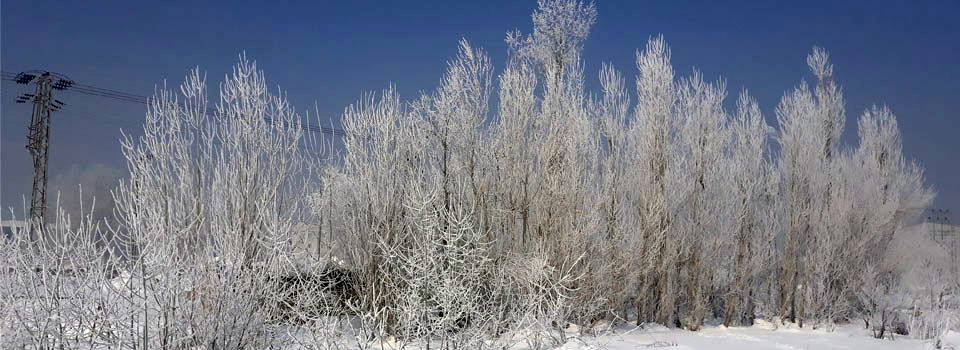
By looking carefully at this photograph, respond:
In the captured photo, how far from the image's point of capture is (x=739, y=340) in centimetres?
1152

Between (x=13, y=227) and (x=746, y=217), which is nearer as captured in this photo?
(x=13, y=227)

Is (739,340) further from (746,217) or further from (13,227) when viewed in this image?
(13,227)

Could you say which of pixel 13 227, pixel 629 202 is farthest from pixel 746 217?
pixel 13 227

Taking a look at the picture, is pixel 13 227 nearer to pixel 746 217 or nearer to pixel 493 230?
pixel 493 230

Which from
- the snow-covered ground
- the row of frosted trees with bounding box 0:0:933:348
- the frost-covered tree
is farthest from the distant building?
the frost-covered tree

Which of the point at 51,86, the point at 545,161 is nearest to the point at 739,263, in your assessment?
the point at 545,161

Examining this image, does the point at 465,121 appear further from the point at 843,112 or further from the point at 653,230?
the point at 843,112

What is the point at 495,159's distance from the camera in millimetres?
11258

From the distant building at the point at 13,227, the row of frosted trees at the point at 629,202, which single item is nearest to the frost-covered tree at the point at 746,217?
the row of frosted trees at the point at 629,202

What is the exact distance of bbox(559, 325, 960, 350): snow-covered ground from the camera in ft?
34.1

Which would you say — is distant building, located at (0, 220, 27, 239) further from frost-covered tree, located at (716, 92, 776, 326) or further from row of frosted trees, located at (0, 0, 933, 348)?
frost-covered tree, located at (716, 92, 776, 326)

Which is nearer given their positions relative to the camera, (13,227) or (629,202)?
(13,227)

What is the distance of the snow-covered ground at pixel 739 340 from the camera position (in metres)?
10.4

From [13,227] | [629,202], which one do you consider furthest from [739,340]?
[13,227]
